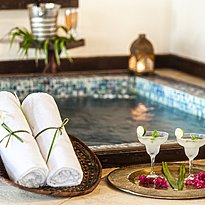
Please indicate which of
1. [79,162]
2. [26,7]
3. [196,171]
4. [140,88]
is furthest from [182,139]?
[26,7]

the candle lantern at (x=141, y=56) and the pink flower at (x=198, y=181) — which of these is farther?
the candle lantern at (x=141, y=56)

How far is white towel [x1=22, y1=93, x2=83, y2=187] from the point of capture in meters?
2.48

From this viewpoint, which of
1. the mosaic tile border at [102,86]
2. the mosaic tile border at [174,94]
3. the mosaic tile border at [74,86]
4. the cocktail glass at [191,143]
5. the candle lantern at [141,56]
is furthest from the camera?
the candle lantern at [141,56]

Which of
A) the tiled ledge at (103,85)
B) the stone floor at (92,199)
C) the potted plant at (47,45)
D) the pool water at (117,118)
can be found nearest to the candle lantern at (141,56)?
the tiled ledge at (103,85)

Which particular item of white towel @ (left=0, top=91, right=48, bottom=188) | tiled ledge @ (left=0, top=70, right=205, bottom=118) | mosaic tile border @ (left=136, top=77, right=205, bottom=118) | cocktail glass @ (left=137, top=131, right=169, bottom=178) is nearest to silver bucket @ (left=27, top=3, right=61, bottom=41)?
tiled ledge @ (left=0, top=70, right=205, bottom=118)

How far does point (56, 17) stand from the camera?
15.6ft

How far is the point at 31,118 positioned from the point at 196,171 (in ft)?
2.24

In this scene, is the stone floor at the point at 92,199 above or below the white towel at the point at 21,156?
below

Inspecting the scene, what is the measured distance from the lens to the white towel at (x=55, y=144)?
2480 mm

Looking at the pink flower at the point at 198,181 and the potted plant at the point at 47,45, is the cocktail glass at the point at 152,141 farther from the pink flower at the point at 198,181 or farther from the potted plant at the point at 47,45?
the potted plant at the point at 47,45

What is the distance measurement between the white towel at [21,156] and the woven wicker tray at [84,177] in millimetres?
37

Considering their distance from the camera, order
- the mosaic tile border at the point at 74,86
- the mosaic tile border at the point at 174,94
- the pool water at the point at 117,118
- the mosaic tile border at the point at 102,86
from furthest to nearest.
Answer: the mosaic tile border at the point at 74,86, the mosaic tile border at the point at 102,86, the mosaic tile border at the point at 174,94, the pool water at the point at 117,118

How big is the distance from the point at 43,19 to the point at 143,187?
2363mm

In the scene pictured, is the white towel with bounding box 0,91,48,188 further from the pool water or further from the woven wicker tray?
the pool water
